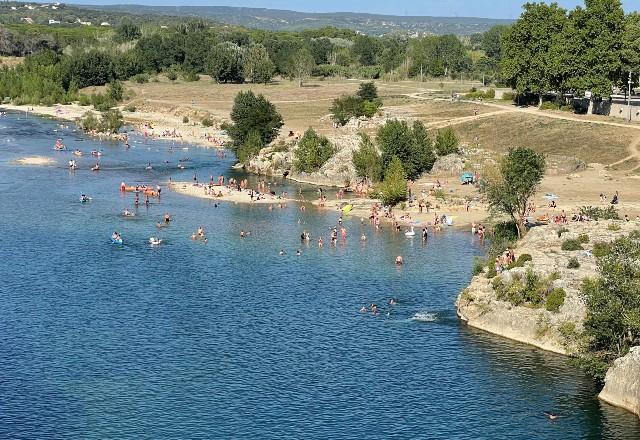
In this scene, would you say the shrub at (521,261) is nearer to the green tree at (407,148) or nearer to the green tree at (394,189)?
the green tree at (394,189)

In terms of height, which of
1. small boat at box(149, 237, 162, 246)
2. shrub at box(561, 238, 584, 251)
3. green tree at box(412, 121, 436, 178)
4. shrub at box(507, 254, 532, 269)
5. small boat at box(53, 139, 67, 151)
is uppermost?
green tree at box(412, 121, 436, 178)

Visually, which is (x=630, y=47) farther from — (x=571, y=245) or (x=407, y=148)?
(x=571, y=245)

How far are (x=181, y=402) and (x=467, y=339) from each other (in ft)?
79.1

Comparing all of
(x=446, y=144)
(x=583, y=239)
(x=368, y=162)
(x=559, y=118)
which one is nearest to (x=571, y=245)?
(x=583, y=239)

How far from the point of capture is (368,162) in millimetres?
136500

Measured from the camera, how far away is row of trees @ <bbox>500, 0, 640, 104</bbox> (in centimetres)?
15825

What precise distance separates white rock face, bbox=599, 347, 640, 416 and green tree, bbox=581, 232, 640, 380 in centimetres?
195

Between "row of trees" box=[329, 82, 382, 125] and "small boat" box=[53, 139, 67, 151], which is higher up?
"row of trees" box=[329, 82, 382, 125]

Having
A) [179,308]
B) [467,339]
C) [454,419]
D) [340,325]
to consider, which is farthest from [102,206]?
[454,419]

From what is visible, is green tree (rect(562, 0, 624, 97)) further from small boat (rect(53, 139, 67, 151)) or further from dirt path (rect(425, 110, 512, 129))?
small boat (rect(53, 139, 67, 151))

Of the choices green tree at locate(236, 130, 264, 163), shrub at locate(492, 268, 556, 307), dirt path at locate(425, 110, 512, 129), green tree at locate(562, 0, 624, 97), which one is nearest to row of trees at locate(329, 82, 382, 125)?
dirt path at locate(425, 110, 512, 129)

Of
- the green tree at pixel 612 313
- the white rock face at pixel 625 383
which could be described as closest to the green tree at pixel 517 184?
the green tree at pixel 612 313

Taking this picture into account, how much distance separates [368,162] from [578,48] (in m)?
47.9

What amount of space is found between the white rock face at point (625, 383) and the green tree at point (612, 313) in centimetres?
195
